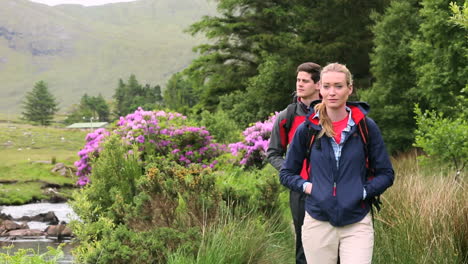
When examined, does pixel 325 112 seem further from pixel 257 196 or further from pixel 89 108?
pixel 89 108

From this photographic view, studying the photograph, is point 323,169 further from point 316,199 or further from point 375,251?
point 375,251

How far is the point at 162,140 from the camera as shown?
14383mm

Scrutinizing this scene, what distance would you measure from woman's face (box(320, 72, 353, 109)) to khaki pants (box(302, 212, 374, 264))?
0.70 meters

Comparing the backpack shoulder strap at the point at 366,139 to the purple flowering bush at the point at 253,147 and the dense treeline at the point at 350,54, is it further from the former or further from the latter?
the purple flowering bush at the point at 253,147

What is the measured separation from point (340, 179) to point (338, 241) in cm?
39

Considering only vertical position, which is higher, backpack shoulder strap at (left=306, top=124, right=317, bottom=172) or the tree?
backpack shoulder strap at (left=306, top=124, right=317, bottom=172)

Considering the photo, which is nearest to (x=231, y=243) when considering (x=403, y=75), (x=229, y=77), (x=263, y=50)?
(x=403, y=75)

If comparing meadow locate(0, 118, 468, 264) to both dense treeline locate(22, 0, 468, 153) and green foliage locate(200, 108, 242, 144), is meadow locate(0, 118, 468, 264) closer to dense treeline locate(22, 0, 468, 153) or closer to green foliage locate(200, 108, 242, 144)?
dense treeline locate(22, 0, 468, 153)

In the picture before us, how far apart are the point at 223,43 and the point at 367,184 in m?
33.9

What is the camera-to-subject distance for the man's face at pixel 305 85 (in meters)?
4.54

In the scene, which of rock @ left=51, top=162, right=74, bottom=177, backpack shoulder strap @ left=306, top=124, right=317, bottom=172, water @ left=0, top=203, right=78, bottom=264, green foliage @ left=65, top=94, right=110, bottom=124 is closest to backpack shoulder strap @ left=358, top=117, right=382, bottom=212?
backpack shoulder strap @ left=306, top=124, right=317, bottom=172

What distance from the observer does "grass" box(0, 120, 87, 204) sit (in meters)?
40.2

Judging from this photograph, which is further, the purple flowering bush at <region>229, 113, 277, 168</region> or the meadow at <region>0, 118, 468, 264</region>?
the purple flowering bush at <region>229, 113, 277, 168</region>

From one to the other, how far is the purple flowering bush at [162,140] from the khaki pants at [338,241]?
10.5 meters
